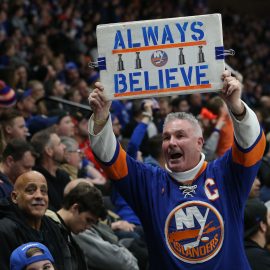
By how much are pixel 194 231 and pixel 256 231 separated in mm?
1475

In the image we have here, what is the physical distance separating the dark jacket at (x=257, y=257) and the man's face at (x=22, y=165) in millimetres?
1737

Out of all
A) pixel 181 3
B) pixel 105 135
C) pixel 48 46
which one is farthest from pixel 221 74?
pixel 181 3

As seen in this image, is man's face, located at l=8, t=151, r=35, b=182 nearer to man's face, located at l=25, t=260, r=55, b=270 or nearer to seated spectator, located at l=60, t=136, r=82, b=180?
seated spectator, located at l=60, t=136, r=82, b=180

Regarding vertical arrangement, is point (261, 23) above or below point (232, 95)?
above

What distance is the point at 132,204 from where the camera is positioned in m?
4.50

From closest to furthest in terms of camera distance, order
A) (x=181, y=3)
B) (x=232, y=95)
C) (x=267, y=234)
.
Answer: (x=232, y=95)
(x=267, y=234)
(x=181, y=3)

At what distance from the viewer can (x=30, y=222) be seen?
16.8 ft

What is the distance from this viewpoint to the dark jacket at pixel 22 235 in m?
4.77

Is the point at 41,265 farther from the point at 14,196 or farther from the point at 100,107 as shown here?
the point at 14,196

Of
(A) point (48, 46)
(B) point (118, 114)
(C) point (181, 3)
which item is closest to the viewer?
(B) point (118, 114)

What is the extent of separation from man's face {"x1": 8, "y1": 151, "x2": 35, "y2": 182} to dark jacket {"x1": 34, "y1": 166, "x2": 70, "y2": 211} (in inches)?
13.0

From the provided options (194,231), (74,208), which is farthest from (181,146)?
(74,208)

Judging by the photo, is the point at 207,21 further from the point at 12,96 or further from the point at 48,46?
the point at 48,46

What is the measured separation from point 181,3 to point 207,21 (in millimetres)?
20714
